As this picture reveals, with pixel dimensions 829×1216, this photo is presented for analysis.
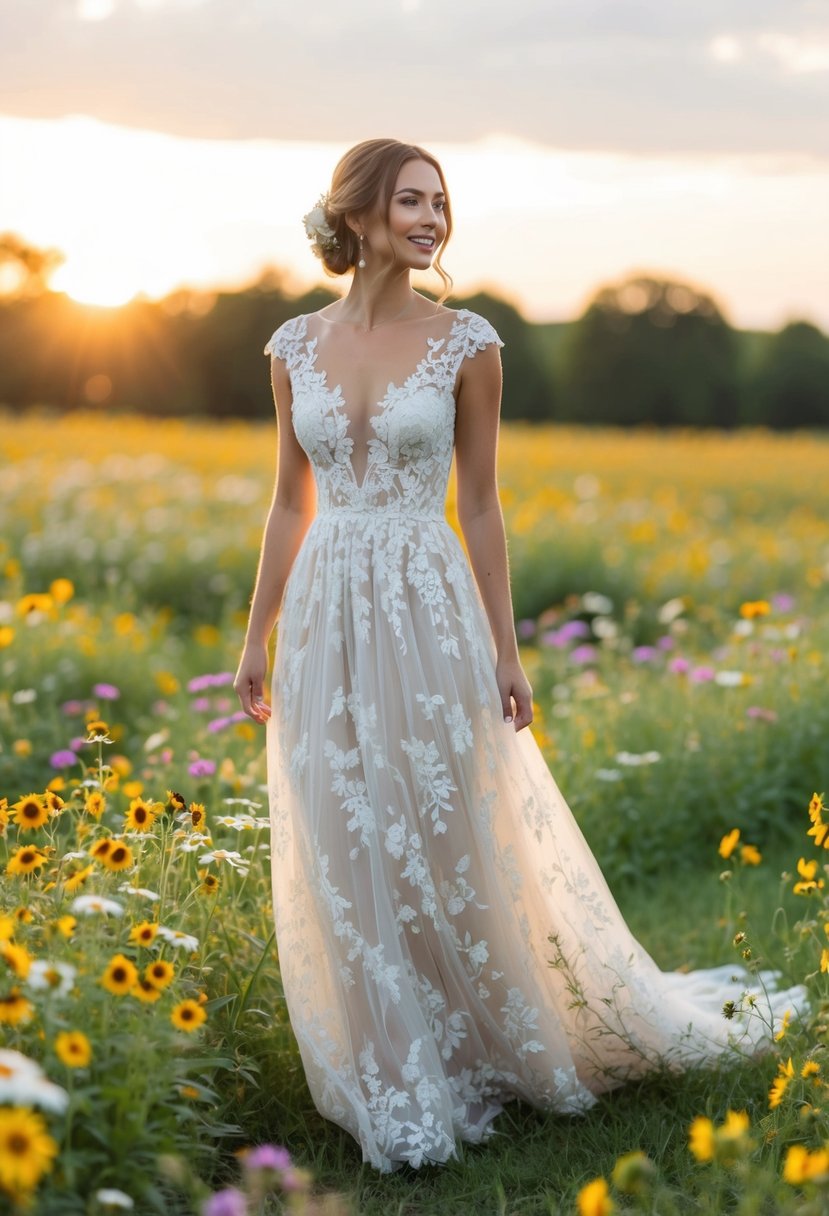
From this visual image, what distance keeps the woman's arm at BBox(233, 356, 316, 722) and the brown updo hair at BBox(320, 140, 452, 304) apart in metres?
0.42

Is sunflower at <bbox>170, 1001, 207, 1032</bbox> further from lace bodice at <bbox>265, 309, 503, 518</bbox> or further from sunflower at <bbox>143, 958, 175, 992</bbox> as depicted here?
lace bodice at <bbox>265, 309, 503, 518</bbox>

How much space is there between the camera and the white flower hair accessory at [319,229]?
3283mm

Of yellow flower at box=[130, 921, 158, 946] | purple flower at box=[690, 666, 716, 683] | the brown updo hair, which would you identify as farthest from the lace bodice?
purple flower at box=[690, 666, 716, 683]

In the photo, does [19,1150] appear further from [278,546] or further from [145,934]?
[278,546]

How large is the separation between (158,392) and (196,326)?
5194 mm

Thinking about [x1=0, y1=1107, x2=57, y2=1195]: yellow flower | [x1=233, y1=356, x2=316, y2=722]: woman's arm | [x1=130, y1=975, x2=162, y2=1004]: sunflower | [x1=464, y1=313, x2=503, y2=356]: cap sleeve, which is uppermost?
[x1=464, y1=313, x2=503, y2=356]: cap sleeve

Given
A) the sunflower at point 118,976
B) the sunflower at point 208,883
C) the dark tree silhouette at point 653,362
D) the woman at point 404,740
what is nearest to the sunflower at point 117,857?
the sunflower at point 118,976

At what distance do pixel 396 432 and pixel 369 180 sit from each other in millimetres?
621

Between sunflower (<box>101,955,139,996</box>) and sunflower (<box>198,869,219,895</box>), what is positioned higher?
sunflower (<box>101,955,139,996</box>)

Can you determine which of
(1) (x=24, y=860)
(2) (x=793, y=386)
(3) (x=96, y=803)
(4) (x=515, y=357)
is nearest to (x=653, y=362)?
(2) (x=793, y=386)

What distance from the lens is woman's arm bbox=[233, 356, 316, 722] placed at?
3367 mm

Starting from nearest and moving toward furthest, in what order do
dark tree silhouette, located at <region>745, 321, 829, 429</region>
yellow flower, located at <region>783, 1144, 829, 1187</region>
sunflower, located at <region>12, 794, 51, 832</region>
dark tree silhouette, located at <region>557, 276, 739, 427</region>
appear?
yellow flower, located at <region>783, 1144, 829, 1187</region>, sunflower, located at <region>12, 794, 51, 832</region>, dark tree silhouette, located at <region>745, 321, 829, 429</region>, dark tree silhouette, located at <region>557, 276, 739, 427</region>

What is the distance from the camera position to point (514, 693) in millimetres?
3242

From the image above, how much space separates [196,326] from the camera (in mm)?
46812
